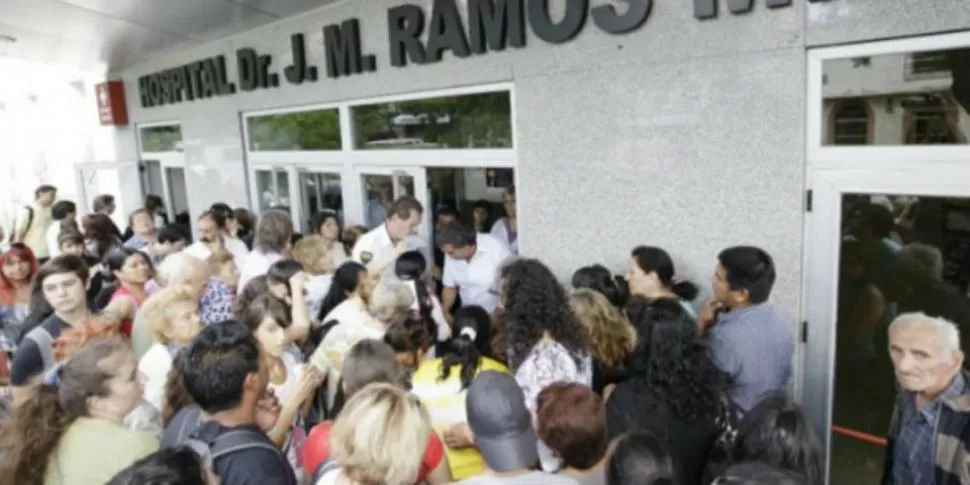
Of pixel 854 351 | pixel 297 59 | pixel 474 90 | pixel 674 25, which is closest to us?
pixel 854 351

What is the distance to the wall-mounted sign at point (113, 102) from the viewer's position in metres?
11.1

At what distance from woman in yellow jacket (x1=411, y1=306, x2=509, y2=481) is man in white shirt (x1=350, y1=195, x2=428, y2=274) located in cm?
220

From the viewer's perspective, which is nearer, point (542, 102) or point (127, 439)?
point (127, 439)

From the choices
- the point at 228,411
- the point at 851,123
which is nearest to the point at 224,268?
the point at 228,411

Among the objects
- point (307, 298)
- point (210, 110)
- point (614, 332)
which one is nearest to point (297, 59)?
point (210, 110)

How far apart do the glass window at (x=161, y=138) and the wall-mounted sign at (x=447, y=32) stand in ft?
8.33

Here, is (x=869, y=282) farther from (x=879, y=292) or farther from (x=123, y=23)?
(x=123, y=23)

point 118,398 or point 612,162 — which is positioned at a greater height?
point 612,162

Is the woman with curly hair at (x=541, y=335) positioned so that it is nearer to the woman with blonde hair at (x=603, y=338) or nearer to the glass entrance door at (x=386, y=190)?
the woman with blonde hair at (x=603, y=338)

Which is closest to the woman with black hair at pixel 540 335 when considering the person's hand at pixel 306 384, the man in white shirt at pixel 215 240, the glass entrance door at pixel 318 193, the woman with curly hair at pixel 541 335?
the woman with curly hair at pixel 541 335

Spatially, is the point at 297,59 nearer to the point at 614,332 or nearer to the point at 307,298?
the point at 307,298

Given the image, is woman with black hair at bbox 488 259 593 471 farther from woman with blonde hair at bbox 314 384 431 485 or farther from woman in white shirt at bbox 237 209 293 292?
woman in white shirt at bbox 237 209 293 292

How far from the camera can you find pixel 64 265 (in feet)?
12.1

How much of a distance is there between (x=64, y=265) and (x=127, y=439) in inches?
76.9
